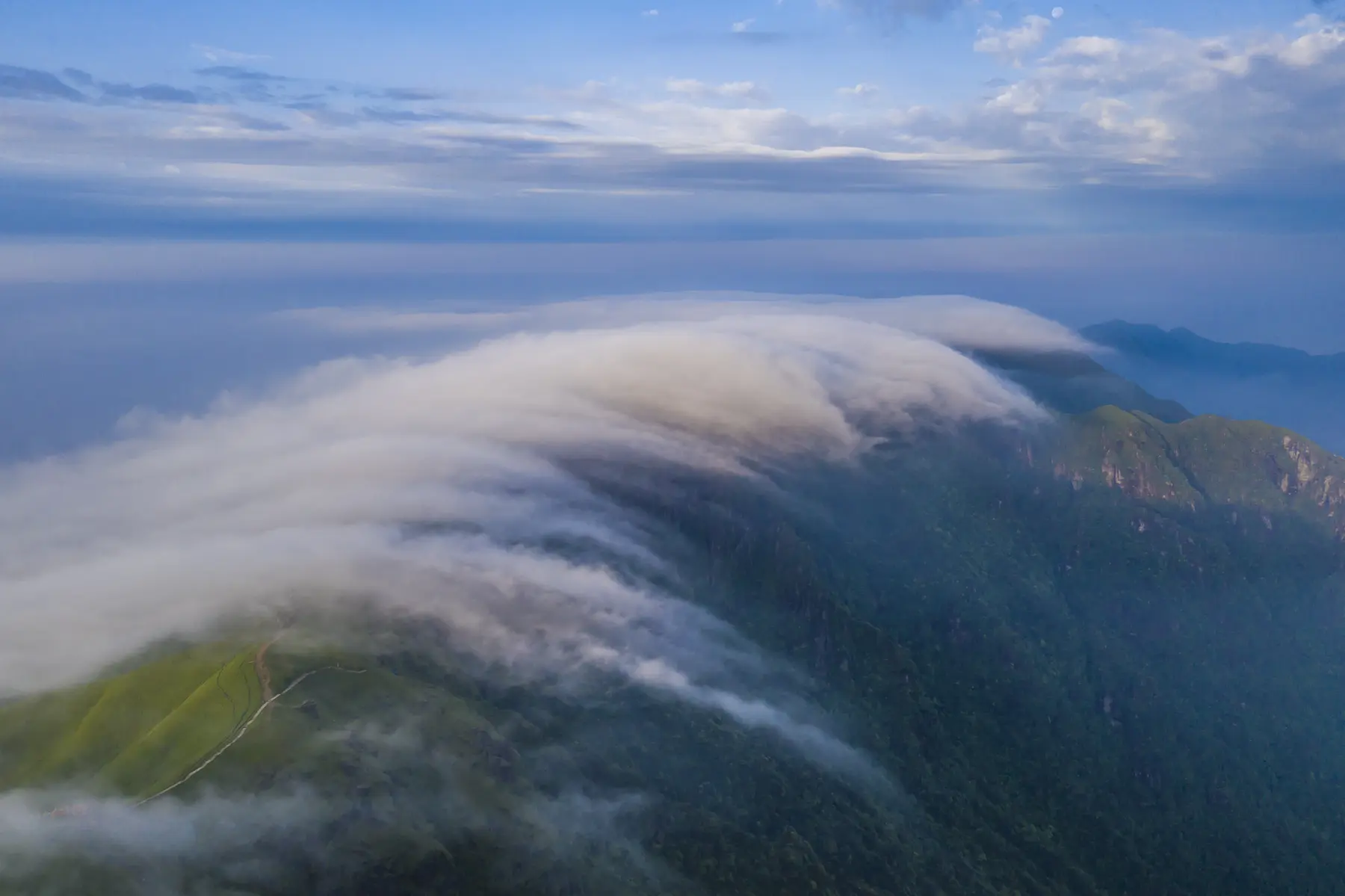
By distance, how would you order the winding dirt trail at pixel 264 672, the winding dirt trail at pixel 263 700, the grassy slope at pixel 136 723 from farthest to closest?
the winding dirt trail at pixel 264 672, the grassy slope at pixel 136 723, the winding dirt trail at pixel 263 700

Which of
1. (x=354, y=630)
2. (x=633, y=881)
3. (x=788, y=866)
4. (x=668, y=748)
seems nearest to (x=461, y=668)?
(x=354, y=630)

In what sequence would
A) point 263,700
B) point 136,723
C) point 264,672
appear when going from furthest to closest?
point 264,672 < point 263,700 < point 136,723

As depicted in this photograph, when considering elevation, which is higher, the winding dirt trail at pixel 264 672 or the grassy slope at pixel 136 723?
the winding dirt trail at pixel 264 672

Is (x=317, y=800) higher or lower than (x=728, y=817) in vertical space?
higher

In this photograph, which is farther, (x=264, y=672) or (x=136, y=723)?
(x=264, y=672)

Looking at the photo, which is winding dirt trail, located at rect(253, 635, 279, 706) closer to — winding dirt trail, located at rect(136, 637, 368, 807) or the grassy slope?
winding dirt trail, located at rect(136, 637, 368, 807)

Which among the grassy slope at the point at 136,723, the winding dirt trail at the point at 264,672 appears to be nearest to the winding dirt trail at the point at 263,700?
the winding dirt trail at the point at 264,672

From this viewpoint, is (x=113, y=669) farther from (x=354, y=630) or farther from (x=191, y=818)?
(x=191, y=818)

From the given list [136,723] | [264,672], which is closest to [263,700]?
[264,672]

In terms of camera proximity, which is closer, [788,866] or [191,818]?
[191,818]

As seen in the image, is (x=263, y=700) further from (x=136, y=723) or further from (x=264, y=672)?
(x=136, y=723)

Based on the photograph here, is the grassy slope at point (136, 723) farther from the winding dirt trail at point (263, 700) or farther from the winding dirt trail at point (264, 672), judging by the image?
the winding dirt trail at point (263, 700)
